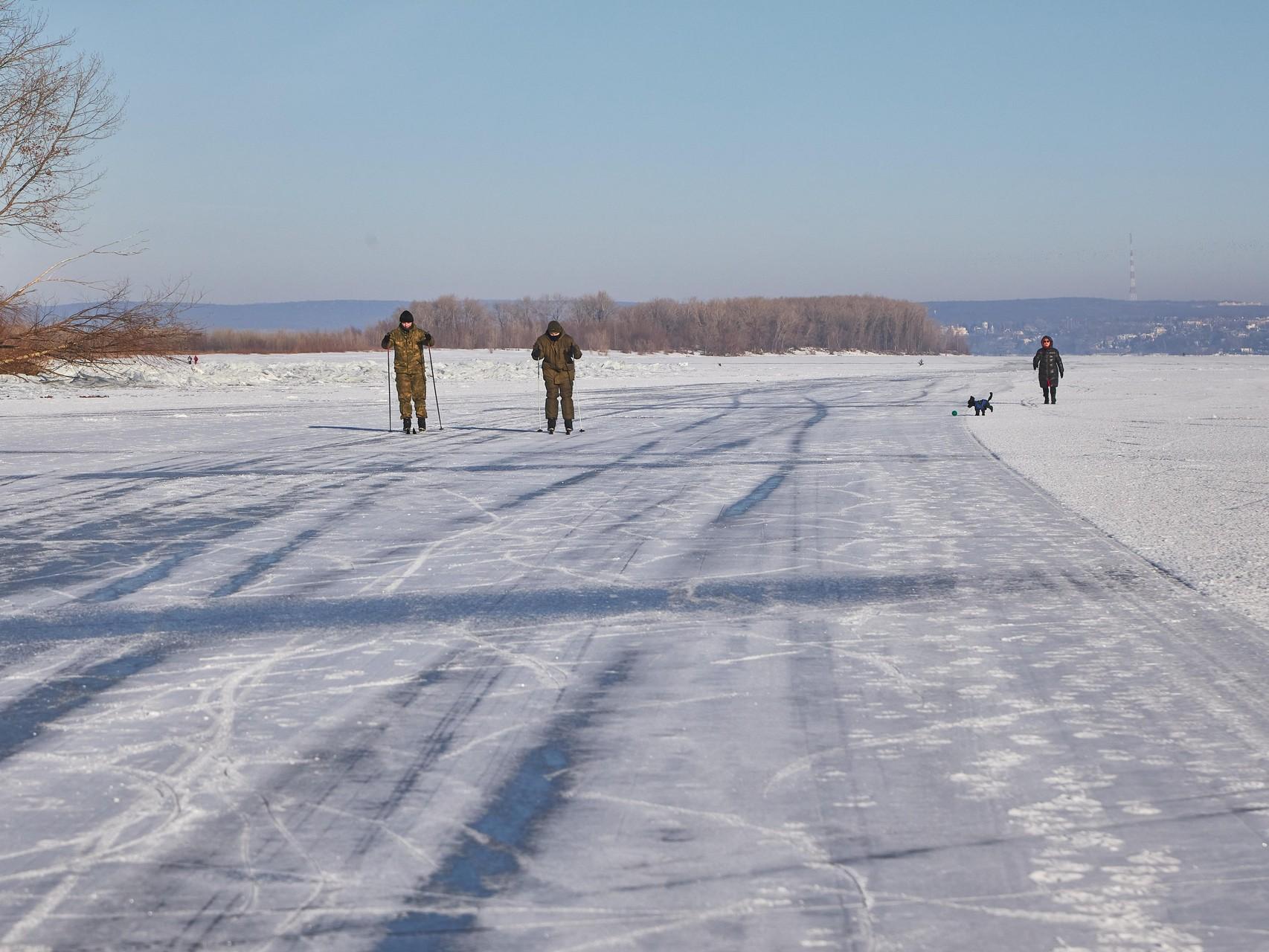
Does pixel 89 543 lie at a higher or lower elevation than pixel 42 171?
lower

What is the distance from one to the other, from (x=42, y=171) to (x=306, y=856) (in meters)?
26.5

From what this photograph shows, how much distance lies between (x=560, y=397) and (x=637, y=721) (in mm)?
14560

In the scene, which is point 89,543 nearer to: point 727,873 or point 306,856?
point 306,856

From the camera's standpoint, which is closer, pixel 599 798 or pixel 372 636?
pixel 599 798

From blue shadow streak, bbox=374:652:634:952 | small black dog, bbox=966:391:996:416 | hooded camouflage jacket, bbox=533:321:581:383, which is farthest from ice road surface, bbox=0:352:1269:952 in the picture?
small black dog, bbox=966:391:996:416

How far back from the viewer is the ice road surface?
9.95ft

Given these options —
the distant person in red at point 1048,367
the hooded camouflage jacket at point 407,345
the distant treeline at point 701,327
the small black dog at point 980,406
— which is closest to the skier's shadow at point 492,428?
the hooded camouflage jacket at point 407,345

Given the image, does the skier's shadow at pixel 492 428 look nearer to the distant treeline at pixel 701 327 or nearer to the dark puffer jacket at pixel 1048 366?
the dark puffer jacket at pixel 1048 366

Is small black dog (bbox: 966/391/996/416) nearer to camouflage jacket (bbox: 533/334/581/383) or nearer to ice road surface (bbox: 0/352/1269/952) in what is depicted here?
camouflage jacket (bbox: 533/334/581/383)

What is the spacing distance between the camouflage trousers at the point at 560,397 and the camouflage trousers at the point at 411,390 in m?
1.82

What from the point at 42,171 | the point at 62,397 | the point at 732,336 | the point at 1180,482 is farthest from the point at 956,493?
the point at 732,336

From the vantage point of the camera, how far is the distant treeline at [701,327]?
427ft

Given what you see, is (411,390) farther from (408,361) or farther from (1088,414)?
(1088,414)

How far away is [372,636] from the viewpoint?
5.91m
